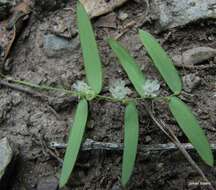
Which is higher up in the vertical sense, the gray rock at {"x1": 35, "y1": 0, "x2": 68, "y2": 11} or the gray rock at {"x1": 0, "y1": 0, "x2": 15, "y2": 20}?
the gray rock at {"x1": 0, "y1": 0, "x2": 15, "y2": 20}

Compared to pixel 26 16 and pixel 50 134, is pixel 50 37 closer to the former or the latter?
pixel 26 16

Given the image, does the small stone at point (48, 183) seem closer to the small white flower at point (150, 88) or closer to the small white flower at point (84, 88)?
the small white flower at point (84, 88)

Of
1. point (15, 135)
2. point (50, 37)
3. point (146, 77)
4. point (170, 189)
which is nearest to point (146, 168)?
point (170, 189)

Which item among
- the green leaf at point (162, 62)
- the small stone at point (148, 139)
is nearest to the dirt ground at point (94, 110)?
the small stone at point (148, 139)

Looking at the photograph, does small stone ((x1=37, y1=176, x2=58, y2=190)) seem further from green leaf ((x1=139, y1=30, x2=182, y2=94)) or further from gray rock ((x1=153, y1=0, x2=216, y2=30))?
gray rock ((x1=153, y1=0, x2=216, y2=30))

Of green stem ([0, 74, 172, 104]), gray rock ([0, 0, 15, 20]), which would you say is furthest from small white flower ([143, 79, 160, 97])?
gray rock ([0, 0, 15, 20])
